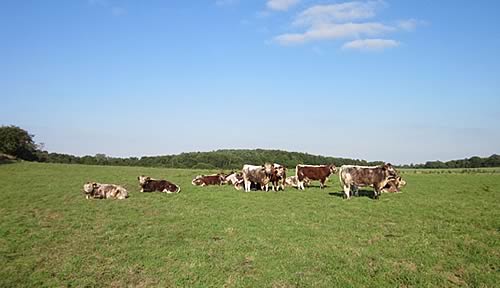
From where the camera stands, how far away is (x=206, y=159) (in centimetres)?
7031

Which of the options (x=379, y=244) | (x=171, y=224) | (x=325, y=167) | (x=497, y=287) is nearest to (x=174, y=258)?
(x=171, y=224)

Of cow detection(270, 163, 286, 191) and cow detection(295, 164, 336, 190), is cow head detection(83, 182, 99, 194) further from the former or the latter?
cow detection(295, 164, 336, 190)

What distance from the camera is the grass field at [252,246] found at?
816cm

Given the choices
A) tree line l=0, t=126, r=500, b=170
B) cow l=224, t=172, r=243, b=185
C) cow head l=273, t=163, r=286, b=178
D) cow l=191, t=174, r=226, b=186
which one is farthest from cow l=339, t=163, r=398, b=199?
tree line l=0, t=126, r=500, b=170

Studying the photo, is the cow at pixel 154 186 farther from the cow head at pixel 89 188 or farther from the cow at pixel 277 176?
the cow at pixel 277 176

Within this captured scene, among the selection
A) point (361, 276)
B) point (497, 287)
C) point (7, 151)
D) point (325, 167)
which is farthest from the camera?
point (7, 151)

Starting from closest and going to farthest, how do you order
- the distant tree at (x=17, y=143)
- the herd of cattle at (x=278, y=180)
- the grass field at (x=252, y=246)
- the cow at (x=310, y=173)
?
the grass field at (x=252, y=246) < the herd of cattle at (x=278, y=180) < the cow at (x=310, y=173) < the distant tree at (x=17, y=143)

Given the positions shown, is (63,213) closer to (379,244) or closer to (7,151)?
(379,244)

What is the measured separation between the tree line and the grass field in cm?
4394

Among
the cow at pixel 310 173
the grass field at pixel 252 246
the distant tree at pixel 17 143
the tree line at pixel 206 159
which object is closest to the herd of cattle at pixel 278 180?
the cow at pixel 310 173

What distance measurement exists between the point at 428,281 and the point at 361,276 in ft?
4.18

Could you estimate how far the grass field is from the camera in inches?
321

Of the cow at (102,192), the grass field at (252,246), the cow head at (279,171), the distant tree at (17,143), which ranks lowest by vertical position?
the grass field at (252,246)

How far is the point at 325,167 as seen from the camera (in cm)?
2623
